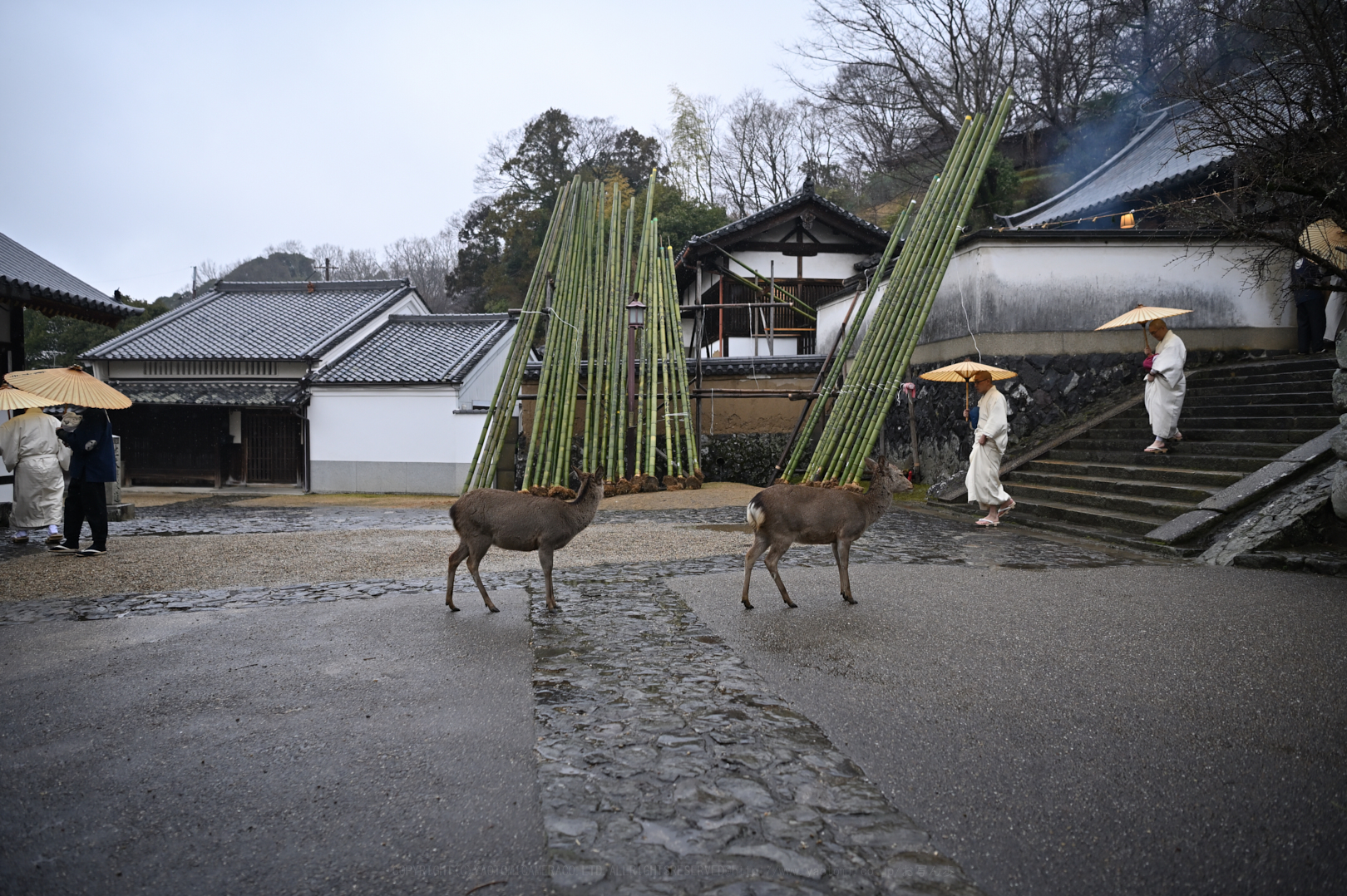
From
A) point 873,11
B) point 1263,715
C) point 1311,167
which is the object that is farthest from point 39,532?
point 873,11

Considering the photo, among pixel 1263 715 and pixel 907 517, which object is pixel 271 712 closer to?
pixel 1263 715

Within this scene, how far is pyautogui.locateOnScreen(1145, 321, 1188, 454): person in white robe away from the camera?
31.2ft

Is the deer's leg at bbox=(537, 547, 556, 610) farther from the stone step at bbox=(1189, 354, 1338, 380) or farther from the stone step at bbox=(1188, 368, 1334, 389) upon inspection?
the stone step at bbox=(1189, 354, 1338, 380)

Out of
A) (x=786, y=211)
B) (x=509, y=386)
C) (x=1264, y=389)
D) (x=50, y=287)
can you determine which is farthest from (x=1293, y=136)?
(x=786, y=211)

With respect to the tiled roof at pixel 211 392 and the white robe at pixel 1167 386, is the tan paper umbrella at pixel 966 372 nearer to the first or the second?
the white robe at pixel 1167 386

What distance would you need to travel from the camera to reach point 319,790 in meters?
2.90

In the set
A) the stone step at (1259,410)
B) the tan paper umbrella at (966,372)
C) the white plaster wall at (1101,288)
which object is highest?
the white plaster wall at (1101,288)

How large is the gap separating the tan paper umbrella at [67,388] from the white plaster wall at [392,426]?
10.7 metres

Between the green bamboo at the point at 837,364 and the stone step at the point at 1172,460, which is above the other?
the green bamboo at the point at 837,364

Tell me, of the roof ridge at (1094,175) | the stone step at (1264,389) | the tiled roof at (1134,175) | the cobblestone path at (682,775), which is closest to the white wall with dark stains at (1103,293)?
the stone step at (1264,389)

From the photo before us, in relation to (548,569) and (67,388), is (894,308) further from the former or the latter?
(67,388)

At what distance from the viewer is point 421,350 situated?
72.5 feet

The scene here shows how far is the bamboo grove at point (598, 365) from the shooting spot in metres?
14.9

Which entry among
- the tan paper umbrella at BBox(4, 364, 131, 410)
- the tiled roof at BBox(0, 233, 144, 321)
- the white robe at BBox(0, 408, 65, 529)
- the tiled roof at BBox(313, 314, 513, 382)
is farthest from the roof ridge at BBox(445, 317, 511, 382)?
the tan paper umbrella at BBox(4, 364, 131, 410)
